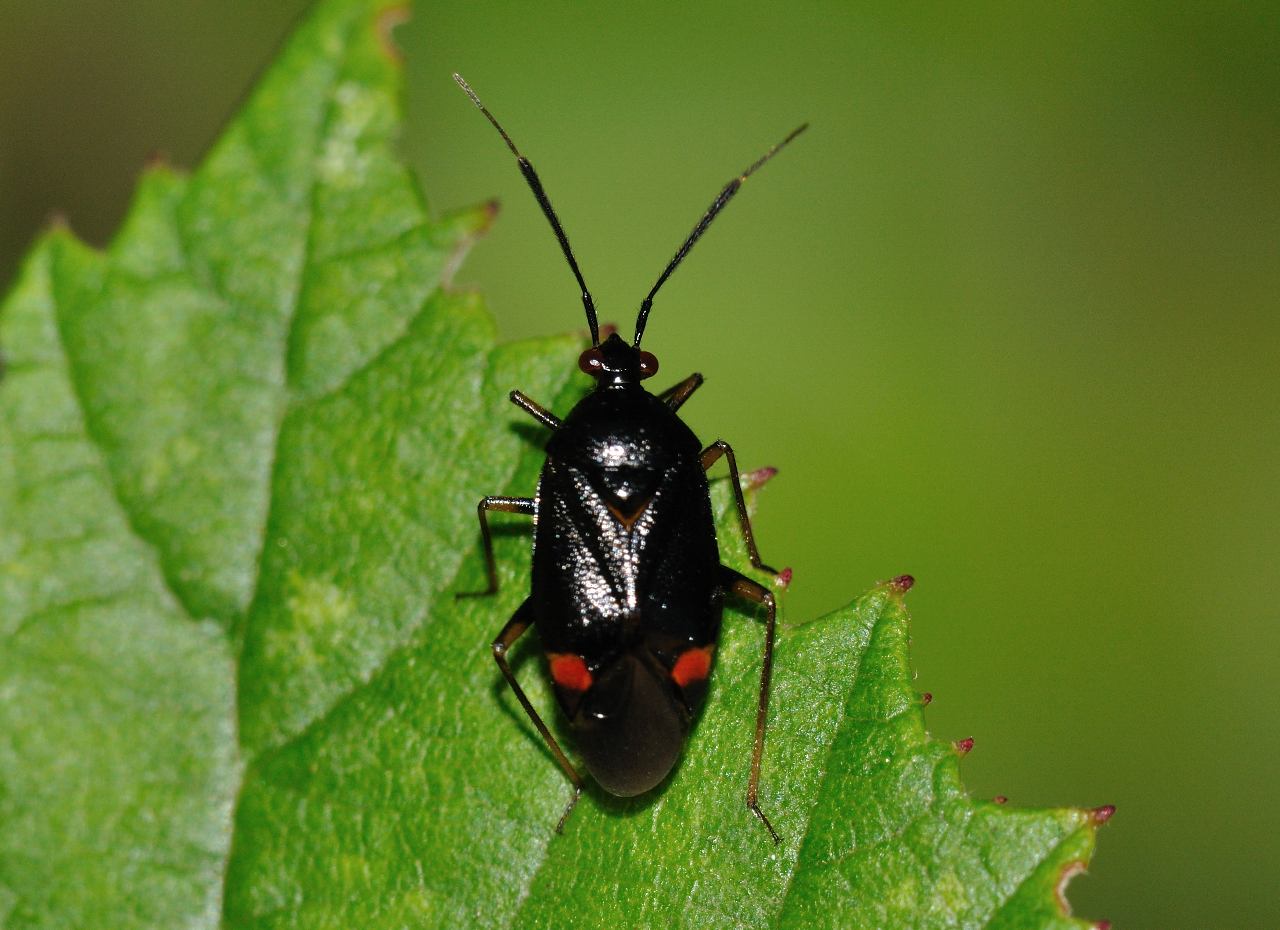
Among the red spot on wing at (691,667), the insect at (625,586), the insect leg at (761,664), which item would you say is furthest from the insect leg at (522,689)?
the insect leg at (761,664)

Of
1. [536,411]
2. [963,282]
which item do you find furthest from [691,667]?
[963,282]

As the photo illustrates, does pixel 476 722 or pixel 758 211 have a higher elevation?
pixel 758 211

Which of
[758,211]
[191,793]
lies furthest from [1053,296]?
[191,793]

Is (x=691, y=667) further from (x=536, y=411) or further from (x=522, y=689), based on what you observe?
(x=536, y=411)

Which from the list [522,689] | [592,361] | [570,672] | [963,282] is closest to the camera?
[570,672]

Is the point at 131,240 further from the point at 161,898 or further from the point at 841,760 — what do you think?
the point at 841,760

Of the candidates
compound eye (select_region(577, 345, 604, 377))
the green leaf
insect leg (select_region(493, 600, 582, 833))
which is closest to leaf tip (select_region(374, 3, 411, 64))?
the green leaf

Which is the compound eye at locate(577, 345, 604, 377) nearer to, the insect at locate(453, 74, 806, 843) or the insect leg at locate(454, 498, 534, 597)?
the insect at locate(453, 74, 806, 843)
